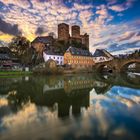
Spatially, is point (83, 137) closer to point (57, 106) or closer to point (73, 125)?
point (73, 125)

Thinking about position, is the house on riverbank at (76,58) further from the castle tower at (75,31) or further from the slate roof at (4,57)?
the castle tower at (75,31)

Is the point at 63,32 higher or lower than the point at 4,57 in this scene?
higher

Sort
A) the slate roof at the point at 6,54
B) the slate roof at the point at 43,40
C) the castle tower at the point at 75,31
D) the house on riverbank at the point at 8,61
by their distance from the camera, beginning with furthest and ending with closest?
the castle tower at the point at 75,31 → the slate roof at the point at 43,40 → the slate roof at the point at 6,54 → the house on riverbank at the point at 8,61

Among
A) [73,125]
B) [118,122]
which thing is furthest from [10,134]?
[118,122]

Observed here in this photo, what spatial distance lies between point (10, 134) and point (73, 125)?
2488 mm

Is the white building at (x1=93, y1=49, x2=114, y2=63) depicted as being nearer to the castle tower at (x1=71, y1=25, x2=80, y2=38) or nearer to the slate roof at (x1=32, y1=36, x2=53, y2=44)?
the slate roof at (x1=32, y1=36, x2=53, y2=44)

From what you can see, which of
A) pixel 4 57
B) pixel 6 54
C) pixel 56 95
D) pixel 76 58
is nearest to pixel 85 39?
pixel 76 58

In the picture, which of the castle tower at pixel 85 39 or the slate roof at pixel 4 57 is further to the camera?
the castle tower at pixel 85 39

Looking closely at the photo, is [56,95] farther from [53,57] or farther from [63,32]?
[63,32]

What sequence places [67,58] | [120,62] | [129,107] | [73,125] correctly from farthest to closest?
[67,58]
[120,62]
[129,107]
[73,125]

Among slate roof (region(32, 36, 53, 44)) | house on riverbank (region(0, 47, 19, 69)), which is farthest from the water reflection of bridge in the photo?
slate roof (region(32, 36, 53, 44))

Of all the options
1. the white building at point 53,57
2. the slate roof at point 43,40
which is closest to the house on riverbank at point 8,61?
the white building at point 53,57

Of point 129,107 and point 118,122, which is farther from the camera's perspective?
point 129,107

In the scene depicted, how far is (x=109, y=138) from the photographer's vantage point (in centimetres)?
642
